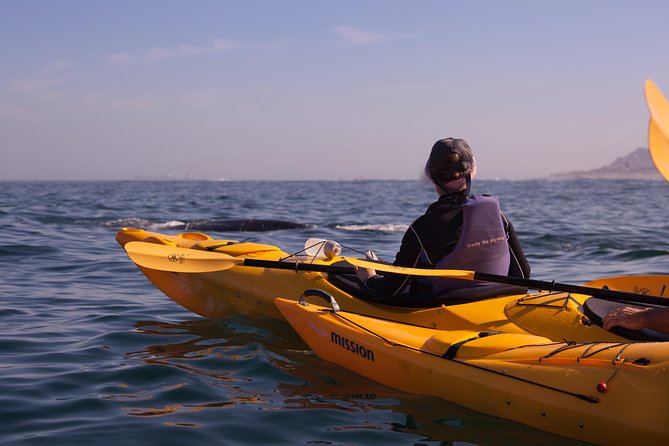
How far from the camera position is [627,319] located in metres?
4.50

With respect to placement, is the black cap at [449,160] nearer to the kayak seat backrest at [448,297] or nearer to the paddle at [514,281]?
the paddle at [514,281]

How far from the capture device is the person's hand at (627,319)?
441 cm

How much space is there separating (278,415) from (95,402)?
1.17 meters

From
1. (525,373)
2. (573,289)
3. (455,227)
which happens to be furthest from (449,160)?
(525,373)

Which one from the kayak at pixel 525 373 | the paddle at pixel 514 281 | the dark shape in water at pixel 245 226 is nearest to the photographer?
the kayak at pixel 525 373

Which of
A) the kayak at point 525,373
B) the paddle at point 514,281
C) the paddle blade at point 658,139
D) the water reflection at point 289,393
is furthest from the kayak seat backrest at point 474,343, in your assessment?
the paddle blade at point 658,139

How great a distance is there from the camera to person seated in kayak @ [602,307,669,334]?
4.29 m

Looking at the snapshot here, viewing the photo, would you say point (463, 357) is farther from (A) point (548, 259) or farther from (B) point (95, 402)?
(A) point (548, 259)

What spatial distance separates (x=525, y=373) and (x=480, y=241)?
1.30m

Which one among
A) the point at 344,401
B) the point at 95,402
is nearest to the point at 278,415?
the point at 344,401

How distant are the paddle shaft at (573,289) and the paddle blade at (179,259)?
2.18 metres

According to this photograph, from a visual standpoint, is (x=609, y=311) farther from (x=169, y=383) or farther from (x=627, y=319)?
(x=169, y=383)

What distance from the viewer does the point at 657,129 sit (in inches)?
130

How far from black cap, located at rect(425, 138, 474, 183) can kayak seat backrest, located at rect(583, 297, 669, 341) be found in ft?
4.01
